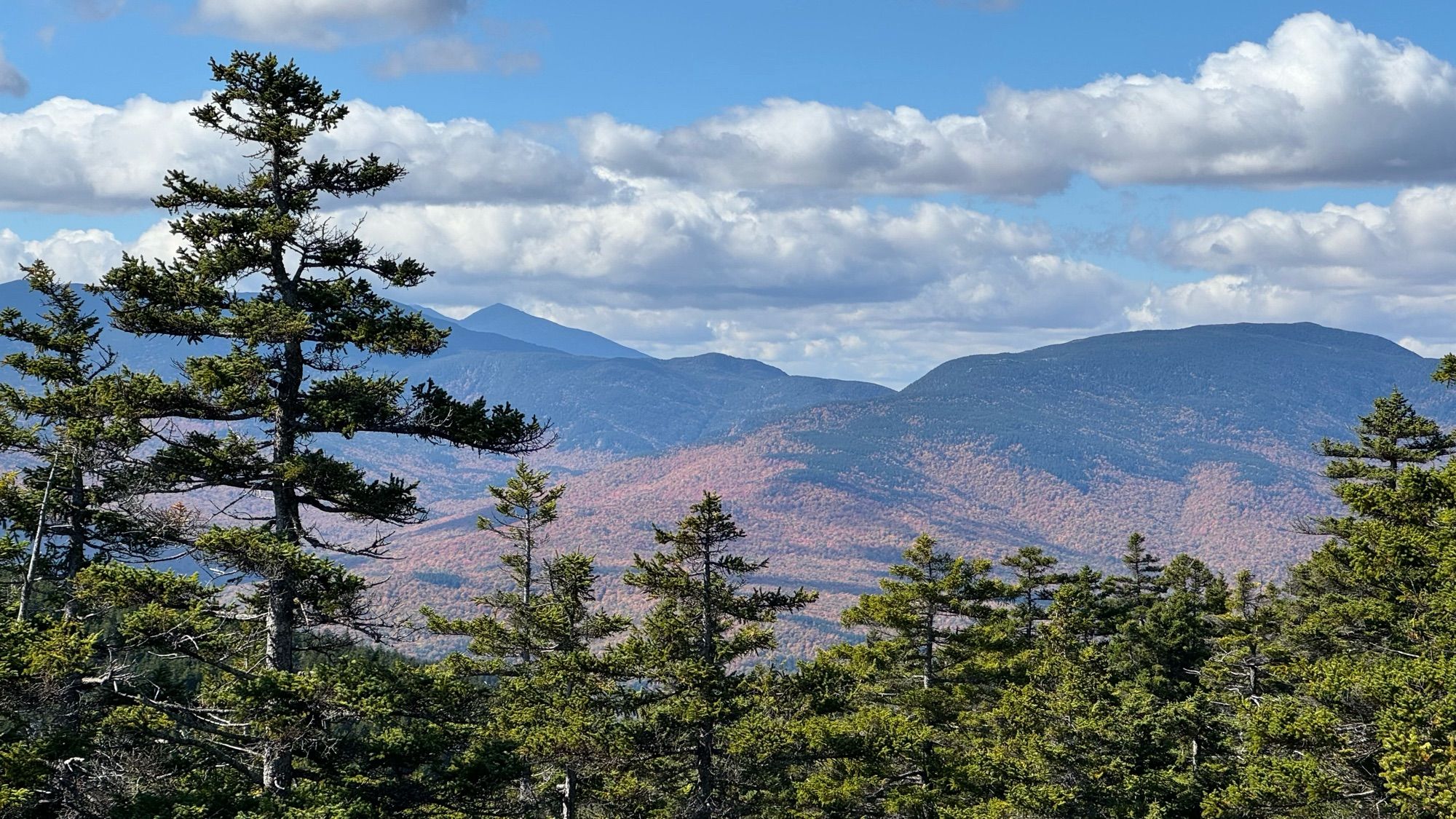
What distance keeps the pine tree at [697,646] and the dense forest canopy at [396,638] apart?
9 cm

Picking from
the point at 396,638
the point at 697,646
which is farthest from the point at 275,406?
the point at 697,646

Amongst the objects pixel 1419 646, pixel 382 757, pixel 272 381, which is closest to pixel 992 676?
pixel 1419 646

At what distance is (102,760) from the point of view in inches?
637

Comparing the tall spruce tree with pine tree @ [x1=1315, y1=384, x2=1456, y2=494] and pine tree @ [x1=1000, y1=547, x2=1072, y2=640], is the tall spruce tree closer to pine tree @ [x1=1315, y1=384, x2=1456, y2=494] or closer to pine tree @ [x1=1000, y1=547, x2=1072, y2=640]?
pine tree @ [x1=1315, y1=384, x2=1456, y2=494]

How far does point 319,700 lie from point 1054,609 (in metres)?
38.6

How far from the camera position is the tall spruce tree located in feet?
52.9

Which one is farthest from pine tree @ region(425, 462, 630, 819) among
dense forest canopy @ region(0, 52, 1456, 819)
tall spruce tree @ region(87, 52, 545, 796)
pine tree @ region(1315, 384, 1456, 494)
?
pine tree @ region(1315, 384, 1456, 494)

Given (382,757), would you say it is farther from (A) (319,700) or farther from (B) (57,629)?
(B) (57,629)

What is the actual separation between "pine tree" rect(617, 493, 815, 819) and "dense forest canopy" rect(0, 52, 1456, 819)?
9cm

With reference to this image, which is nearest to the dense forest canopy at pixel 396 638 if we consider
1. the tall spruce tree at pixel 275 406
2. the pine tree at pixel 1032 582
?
the tall spruce tree at pixel 275 406

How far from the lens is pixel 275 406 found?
55.9 feet

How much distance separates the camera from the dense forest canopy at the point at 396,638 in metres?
16.1

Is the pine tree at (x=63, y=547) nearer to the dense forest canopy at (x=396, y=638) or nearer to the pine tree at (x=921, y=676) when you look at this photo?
the dense forest canopy at (x=396, y=638)

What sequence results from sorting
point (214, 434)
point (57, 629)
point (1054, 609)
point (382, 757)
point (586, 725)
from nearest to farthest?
point (57, 629), point (214, 434), point (382, 757), point (586, 725), point (1054, 609)
